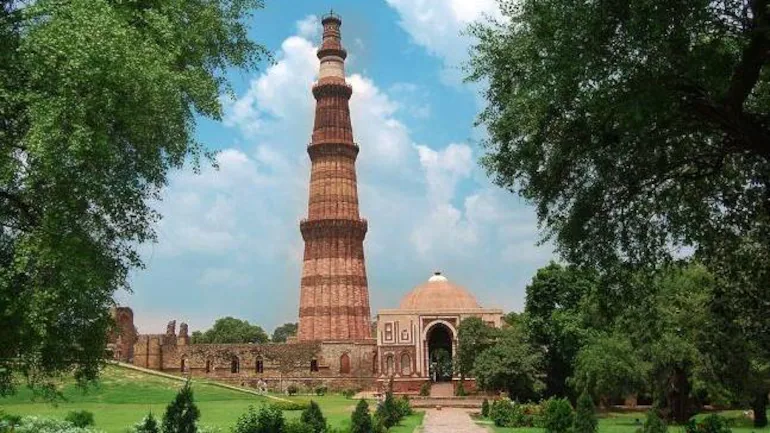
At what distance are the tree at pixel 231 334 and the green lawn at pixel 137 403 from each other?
1572 inches

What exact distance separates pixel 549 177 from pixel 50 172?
530cm

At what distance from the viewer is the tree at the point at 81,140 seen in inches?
293

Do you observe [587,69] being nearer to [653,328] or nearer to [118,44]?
[118,44]

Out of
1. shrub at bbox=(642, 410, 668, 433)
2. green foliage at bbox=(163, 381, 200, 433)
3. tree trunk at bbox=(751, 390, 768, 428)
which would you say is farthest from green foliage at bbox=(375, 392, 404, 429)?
tree trunk at bbox=(751, 390, 768, 428)

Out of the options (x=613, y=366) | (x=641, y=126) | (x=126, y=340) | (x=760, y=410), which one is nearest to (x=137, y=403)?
(x=613, y=366)

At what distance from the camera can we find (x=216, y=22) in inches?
376

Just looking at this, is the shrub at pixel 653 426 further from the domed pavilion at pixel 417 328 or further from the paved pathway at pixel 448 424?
the domed pavilion at pixel 417 328

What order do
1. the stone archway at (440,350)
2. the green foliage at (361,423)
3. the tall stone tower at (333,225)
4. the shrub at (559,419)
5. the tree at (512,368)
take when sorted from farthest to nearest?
the tall stone tower at (333,225)
the stone archway at (440,350)
the tree at (512,368)
the shrub at (559,419)
the green foliage at (361,423)

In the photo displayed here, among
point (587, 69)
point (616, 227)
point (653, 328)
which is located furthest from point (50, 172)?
point (653, 328)

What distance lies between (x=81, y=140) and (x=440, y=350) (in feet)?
160

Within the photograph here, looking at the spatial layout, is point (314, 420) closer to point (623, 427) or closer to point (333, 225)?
point (623, 427)

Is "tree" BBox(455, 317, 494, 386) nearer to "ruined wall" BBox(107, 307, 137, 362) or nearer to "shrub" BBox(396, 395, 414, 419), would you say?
"shrub" BBox(396, 395, 414, 419)

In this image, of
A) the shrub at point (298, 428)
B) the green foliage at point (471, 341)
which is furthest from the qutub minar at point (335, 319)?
the shrub at point (298, 428)

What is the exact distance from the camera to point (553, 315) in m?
34.7
